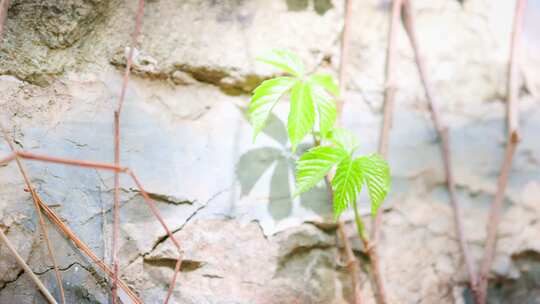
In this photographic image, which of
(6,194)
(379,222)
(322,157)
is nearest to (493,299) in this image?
(379,222)

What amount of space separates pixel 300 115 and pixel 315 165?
0.13m

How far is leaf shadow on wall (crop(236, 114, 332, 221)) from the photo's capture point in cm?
123

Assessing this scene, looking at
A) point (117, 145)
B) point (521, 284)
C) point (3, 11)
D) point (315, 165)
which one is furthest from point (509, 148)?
point (3, 11)

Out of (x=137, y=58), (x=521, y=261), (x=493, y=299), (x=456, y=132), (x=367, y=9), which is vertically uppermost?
(x=367, y=9)

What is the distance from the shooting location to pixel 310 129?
107 centimetres

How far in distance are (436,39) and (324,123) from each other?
0.61m

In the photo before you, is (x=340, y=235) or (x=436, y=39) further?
(x=436, y=39)

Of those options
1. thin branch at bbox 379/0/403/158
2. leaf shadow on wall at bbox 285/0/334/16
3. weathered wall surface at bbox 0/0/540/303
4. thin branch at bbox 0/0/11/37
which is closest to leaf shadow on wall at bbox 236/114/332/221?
weathered wall surface at bbox 0/0/540/303

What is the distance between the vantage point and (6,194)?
104cm

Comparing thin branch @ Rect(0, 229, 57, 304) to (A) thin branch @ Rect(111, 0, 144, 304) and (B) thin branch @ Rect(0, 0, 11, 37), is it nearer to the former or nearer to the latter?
(A) thin branch @ Rect(111, 0, 144, 304)

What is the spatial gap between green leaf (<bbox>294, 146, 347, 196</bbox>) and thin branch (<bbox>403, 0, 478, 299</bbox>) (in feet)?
1.48

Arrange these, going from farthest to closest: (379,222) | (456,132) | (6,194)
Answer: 1. (456,132)
2. (379,222)
3. (6,194)

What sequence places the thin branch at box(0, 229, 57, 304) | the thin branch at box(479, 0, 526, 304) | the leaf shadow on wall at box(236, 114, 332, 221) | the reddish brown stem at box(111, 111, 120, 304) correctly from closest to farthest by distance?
the thin branch at box(0, 229, 57, 304), the reddish brown stem at box(111, 111, 120, 304), the leaf shadow on wall at box(236, 114, 332, 221), the thin branch at box(479, 0, 526, 304)

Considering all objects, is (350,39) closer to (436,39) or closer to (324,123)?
(436,39)
